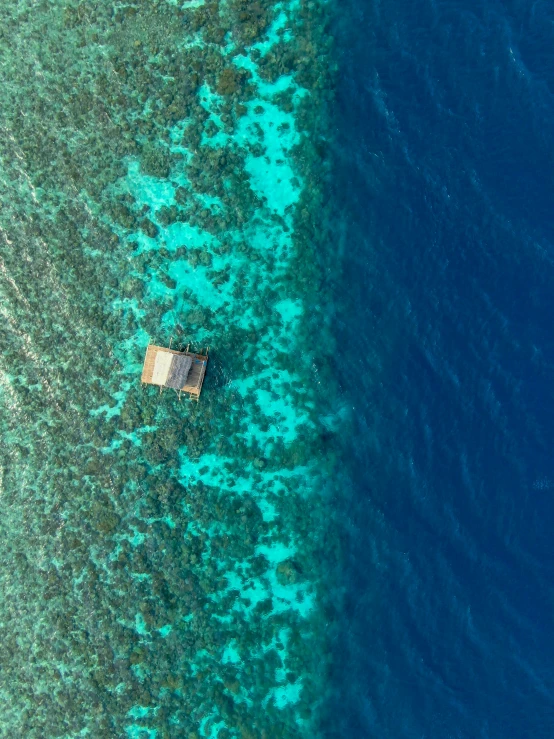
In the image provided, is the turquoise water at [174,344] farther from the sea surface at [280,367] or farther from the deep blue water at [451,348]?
the deep blue water at [451,348]

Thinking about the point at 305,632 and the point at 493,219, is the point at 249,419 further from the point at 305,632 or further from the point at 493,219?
the point at 493,219

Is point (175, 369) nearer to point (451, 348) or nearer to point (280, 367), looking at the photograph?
point (280, 367)

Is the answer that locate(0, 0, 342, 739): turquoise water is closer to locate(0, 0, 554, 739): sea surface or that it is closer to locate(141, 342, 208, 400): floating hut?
locate(0, 0, 554, 739): sea surface

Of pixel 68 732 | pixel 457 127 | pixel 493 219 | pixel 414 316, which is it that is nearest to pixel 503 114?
pixel 457 127

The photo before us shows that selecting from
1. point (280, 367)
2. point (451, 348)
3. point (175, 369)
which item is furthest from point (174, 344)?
point (451, 348)

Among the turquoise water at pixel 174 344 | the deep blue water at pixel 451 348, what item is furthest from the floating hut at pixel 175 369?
the deep blue water at pixel 451 348
